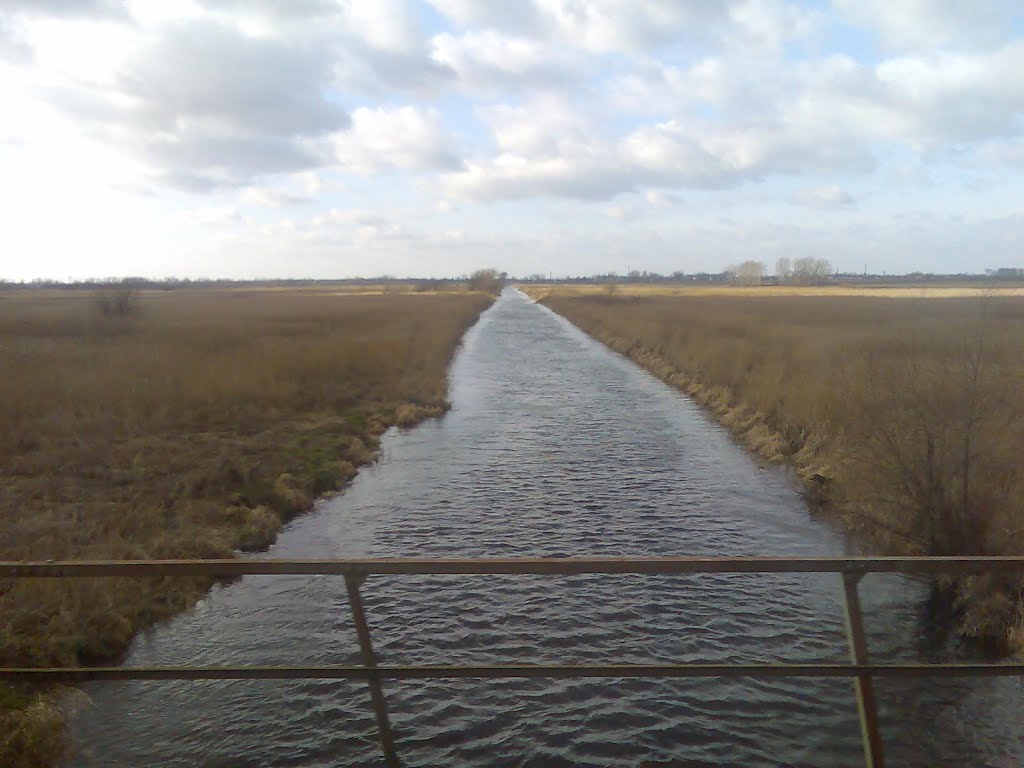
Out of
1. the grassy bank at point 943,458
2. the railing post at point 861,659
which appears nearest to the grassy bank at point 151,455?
the railing post at point 861,659

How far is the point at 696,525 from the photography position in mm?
13484

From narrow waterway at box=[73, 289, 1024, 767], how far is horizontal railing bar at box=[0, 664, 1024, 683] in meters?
3.13

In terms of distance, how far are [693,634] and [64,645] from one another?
7.69 meters

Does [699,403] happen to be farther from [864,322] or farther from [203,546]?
[864,322]

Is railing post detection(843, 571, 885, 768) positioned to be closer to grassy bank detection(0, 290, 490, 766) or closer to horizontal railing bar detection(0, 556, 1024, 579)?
horizontal railing bar detection(0, 556, 1024, 579)

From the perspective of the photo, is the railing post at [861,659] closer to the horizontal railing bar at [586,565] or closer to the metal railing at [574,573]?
the metal railing at [574,573]

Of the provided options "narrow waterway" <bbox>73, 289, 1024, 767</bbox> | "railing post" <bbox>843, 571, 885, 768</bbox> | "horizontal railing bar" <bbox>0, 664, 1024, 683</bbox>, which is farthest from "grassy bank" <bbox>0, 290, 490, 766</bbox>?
"railing post" <bbox>843, 571, 885, 768</bbox>

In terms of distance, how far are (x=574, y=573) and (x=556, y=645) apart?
5.67m

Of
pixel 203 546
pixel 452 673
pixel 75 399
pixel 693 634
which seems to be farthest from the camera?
pixel 75 399

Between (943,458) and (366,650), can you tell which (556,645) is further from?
(943,458)

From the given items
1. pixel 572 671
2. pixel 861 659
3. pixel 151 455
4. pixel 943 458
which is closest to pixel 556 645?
pixel 572 671

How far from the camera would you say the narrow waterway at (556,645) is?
268 inches

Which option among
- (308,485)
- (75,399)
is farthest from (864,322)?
(75,399)

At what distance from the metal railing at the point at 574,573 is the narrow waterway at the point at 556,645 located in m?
3.17
